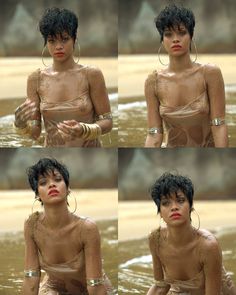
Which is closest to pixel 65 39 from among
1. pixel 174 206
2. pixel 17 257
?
pixel 174 206

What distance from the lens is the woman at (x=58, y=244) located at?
3.79 m

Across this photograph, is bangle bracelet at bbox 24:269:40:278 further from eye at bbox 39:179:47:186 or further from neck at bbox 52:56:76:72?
neck at bbox 52:56:76:72

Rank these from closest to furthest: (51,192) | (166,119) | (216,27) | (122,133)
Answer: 1. (51,192)
2. (166,119)
3. (122,133)
4. (216,27)

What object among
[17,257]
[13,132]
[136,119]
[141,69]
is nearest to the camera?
[17,257]

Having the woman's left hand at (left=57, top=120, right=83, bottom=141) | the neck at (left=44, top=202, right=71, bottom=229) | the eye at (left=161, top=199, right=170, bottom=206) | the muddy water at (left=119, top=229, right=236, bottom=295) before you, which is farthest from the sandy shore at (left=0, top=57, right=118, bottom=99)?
the eye at (left=161, top=199, right=170, bottom=206)

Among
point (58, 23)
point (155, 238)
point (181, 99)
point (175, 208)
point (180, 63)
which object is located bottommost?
point (155, 238)

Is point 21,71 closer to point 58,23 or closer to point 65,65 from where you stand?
point 65,65

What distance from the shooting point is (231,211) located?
511cm

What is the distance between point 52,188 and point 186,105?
0.61 metres

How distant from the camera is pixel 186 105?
397cm

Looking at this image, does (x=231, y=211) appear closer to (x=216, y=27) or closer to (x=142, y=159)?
(x=142, y=159)

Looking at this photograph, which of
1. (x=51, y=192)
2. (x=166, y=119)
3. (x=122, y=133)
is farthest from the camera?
(x=122, y=133)

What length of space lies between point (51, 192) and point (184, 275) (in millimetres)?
568

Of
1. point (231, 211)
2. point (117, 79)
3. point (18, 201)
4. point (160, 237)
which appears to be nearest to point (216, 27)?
point (117, 79)
